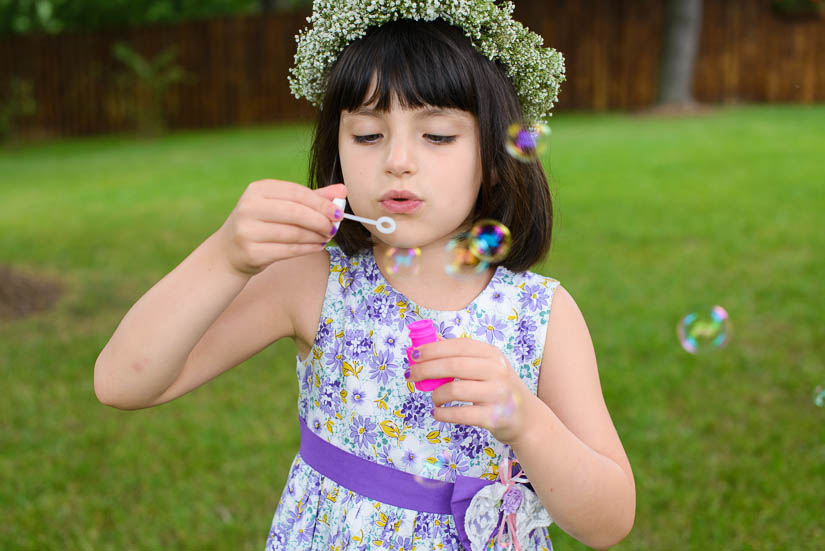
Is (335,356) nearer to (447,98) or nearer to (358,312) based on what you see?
(358,312)

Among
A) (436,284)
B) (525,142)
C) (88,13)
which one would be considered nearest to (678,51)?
(525,142)

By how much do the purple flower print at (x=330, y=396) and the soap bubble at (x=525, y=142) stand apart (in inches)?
19.6

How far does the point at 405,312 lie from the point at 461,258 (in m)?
0.13

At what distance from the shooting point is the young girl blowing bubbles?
1256mm

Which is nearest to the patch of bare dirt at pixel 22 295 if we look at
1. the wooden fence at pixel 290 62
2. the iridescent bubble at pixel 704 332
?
the iridescent bubble at pixel 704 332

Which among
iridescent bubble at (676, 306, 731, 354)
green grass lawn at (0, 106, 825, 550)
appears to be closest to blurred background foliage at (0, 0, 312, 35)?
green grass lawn at (0, 106, 825, 550)

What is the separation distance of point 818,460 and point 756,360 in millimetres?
720

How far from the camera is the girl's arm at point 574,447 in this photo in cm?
124

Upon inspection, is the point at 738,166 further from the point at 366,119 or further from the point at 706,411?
the point at 366,119

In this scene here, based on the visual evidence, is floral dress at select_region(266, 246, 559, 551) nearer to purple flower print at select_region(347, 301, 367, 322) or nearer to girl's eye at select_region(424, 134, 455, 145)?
purple flower print at select_region(347, 301, 367, 322)

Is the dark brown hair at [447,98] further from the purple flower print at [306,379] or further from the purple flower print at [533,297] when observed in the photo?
the purple flower print at [306,379]

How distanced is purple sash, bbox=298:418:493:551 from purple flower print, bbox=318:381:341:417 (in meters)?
0.07

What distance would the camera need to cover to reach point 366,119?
134cm

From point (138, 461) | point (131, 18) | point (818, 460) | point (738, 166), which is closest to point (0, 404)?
point (138, 461)
